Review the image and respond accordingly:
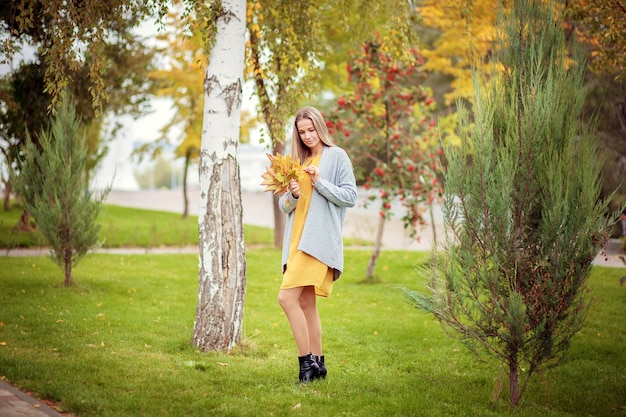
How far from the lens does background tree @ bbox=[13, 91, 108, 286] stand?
9258mm

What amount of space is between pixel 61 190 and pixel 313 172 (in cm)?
572

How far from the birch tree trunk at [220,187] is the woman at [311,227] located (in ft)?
4.12

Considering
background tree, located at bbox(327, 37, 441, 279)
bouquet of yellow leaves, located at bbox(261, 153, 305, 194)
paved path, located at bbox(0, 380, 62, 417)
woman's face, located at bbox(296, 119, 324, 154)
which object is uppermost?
background tree, located at bbox(327, 37, 441, 279)

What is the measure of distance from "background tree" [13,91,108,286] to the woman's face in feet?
17.3

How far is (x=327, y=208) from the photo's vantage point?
5.12 meters

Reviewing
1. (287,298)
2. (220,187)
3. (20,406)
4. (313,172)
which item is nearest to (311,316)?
(287,298)

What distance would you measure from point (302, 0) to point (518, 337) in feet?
16.6

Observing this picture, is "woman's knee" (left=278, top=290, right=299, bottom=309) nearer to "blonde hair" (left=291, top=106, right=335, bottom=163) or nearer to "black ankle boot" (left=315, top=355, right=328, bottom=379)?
"black ankle boot" (left=315, top=355, right=328, bottom=379)

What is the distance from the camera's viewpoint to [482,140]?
15.6 feet

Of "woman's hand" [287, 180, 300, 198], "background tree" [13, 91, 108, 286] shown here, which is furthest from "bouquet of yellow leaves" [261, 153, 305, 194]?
"background tree" [13, 91, 108, 286]

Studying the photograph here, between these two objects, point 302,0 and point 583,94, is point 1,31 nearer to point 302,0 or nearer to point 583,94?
point 302,0

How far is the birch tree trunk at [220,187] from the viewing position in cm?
631

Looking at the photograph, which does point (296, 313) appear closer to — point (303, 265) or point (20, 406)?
Answer: point (303, 265)

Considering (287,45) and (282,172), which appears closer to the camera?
(282,172)
